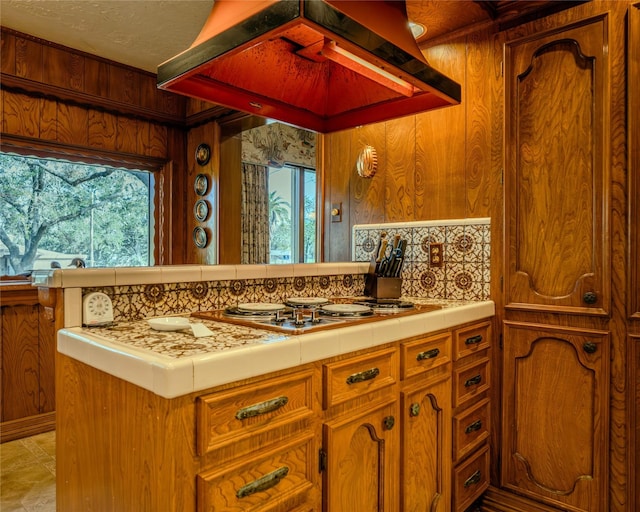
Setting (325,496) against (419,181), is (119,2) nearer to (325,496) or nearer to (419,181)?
(419,181)

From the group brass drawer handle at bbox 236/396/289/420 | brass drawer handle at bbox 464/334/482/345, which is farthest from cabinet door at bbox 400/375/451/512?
brass drawer handle at bbox 236/396/289/420

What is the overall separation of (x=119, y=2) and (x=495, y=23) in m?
2.04

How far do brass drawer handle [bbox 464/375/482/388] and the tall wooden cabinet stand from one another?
6.2 inches

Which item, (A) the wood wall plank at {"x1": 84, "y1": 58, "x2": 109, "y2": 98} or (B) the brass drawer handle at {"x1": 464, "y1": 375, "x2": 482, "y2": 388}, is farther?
(A) the wood wall plank at {"x1": 84, "y1": 58, "x2": 109, "y2": 98}

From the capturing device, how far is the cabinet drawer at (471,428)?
1724 millimetres

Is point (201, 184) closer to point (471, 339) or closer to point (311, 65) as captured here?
point (311, 65)

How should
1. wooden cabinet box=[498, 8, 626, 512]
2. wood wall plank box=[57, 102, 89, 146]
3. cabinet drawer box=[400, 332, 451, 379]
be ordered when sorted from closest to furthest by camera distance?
cabinet drawer box=[400, 332, 451, 379]
wooden cabinet box=[498, 8, 626, 512]
wood wall plank box=[57, 102, 89, 146]

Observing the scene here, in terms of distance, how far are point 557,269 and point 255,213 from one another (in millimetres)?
3046

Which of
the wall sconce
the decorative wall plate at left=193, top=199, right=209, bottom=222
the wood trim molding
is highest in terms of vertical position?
the wood trim molding

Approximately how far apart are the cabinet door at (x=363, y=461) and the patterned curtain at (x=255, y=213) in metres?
2.92

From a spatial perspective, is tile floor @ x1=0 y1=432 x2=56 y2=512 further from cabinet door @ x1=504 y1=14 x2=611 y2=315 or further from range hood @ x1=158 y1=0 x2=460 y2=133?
cabinet door @ x1=504 y1=14 x2=611 y2=315

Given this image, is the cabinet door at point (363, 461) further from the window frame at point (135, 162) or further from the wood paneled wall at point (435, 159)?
the window frame at point (135, 162)

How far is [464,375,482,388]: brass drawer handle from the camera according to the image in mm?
1804

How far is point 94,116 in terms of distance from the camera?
3.25 meters
